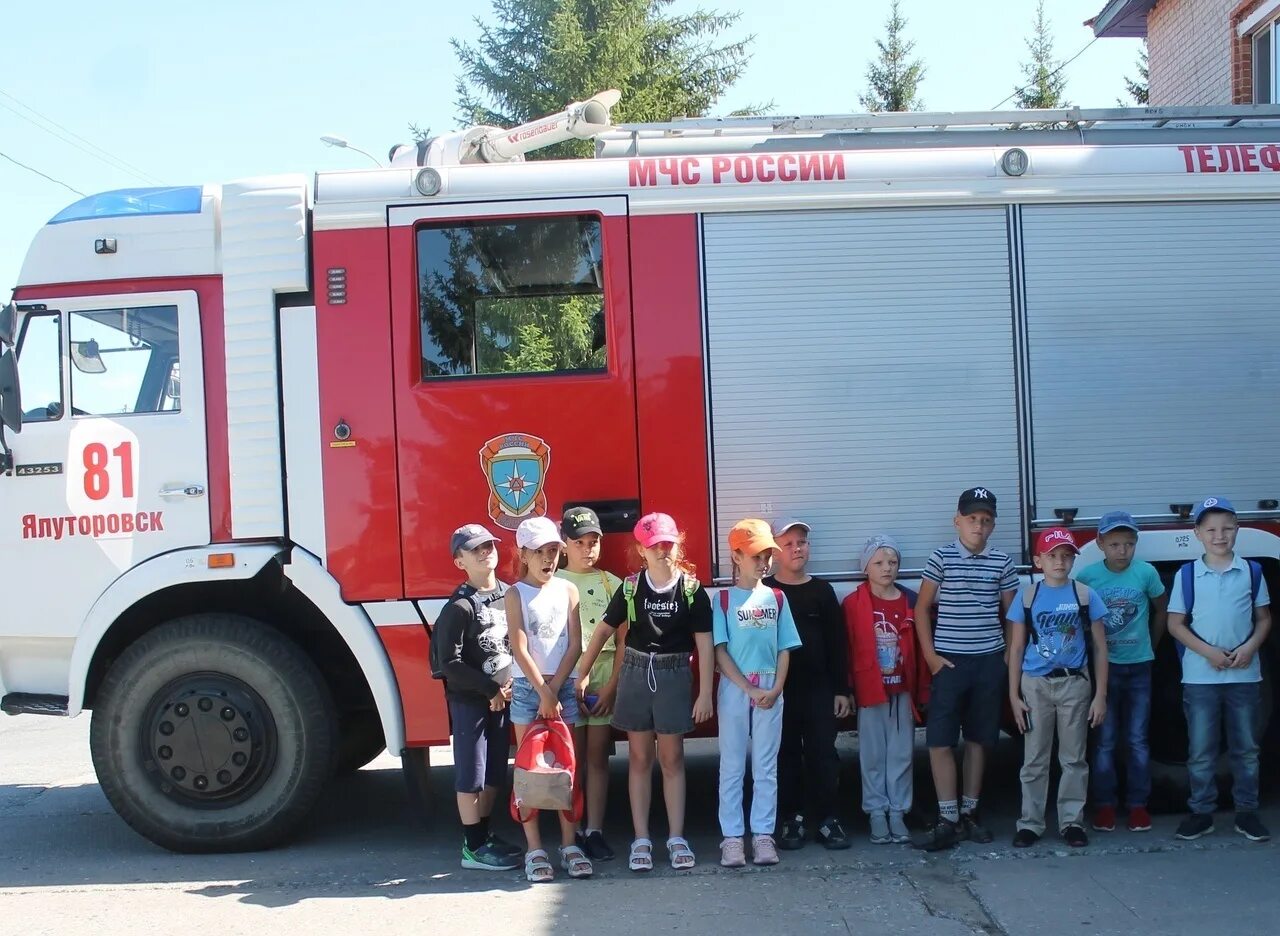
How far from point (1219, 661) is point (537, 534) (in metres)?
3.29

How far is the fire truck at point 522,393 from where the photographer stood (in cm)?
602

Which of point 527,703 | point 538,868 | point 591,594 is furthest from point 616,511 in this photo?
Answer: point 538,868

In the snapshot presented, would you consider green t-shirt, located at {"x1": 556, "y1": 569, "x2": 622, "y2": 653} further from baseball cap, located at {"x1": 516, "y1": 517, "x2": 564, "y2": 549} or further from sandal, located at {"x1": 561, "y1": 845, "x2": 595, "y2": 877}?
sandal, located at {"x1": 561, "y1": 845, "x2": 595, "y2": 877}

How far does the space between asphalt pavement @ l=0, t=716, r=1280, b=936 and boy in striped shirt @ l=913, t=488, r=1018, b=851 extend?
0.35m

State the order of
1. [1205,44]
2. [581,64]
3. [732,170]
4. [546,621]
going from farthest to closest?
[581,64], [1205,44], [732,170], [546,621]

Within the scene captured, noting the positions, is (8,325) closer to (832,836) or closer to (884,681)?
(884,681)

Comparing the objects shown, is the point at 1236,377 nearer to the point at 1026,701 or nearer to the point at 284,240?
the point at 1026,701

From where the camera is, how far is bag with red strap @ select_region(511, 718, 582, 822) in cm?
556

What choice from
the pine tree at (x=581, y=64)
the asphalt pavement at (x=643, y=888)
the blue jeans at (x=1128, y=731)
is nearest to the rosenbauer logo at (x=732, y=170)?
the blue jeans at (x=1128, y=731)

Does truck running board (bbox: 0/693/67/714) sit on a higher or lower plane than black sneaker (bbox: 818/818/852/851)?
higher

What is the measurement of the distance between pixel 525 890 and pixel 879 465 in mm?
2598

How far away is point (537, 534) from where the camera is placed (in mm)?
5680

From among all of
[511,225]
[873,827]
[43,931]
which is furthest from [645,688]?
Result: [43,931]

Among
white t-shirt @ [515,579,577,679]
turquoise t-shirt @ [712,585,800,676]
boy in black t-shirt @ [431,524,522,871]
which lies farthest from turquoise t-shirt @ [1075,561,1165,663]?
boy in black t-shirt @ [431,524,522,871]
